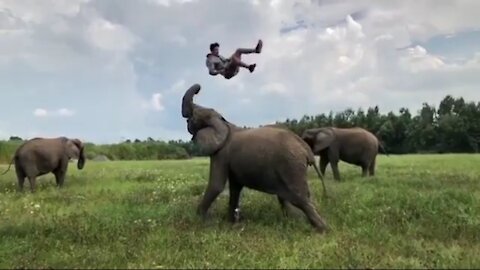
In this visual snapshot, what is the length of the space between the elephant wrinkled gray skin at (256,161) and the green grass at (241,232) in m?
0.48

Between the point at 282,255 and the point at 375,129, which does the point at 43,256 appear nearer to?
the point at 282,255

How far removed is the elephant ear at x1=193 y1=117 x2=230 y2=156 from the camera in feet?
41.5

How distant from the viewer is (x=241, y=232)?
37.9ft

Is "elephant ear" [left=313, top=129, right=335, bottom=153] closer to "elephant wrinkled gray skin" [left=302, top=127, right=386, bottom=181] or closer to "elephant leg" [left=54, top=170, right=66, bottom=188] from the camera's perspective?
"elephant wrinkled gray skin" [left=302, top=127, right=386, bottom=181]

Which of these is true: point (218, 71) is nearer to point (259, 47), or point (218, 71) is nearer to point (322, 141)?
point (259, 47)

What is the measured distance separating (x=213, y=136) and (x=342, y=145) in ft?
35.3

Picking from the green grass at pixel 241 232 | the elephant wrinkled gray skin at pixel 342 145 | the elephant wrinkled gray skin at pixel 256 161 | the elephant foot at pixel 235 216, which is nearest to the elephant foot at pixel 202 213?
the elephant wrinkled gray skin at pixel 256 161

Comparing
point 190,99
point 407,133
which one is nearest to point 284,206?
point 190,99

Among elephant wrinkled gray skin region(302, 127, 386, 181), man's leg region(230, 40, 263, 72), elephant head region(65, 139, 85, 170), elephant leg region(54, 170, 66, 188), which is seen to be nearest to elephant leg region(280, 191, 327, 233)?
man's leg region(230, 40, 263, 72)

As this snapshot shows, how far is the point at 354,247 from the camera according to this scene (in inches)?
390

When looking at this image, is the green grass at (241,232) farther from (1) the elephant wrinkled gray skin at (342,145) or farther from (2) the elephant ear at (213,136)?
(1) the elephant wrinkled gray skin at (342,145)

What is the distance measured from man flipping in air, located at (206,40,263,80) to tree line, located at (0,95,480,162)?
43295 millimetres

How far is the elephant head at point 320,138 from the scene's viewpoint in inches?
876

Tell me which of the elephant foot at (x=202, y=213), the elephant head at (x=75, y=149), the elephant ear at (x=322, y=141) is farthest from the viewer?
the elephant head at (x=75, y=149)
